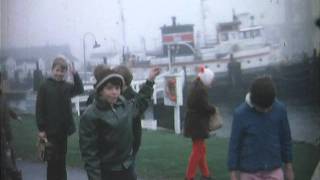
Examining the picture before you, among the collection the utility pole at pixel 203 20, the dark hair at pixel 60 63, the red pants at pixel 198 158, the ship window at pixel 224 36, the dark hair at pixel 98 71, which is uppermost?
the utility pole at pixel 203 20

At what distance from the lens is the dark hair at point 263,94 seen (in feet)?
12.6

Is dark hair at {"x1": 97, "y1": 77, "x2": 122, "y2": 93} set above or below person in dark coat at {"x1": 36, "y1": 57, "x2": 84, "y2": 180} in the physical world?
above

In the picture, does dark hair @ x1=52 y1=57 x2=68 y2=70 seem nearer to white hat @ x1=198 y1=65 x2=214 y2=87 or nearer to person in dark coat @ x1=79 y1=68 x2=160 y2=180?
person in dark coat @ x1=79 y1=68 x2=160 y2=180

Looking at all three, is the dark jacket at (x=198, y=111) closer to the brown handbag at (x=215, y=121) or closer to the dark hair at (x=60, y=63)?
the brown handbag at (x=215, y=121)

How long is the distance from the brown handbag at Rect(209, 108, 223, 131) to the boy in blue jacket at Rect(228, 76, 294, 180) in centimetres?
72

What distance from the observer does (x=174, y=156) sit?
4.82m

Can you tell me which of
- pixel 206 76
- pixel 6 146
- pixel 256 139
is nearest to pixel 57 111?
pixel 6 146

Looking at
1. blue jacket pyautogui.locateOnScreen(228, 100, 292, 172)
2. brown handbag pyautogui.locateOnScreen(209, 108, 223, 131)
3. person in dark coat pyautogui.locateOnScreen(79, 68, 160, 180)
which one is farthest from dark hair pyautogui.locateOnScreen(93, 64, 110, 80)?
blue jacket pyautogui.locateOnScreen(228, 100, 292, 172)

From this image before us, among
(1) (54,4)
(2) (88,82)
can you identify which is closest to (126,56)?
(2) (88,82)

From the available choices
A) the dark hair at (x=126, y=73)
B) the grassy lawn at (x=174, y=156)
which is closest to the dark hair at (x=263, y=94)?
the grassy lawn at (x=174, y=156)

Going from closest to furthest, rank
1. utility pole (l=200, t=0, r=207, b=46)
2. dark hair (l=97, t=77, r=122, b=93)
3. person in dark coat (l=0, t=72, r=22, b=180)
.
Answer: dark hair (l=97, t=77, r=122, b=93), utility pole (l=200, t=0, r=207, b=46), person in dark coat (l=0, t=72, r=22, b=180)

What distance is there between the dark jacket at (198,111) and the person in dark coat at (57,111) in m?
1.04

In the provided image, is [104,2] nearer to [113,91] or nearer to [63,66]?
[63,66]

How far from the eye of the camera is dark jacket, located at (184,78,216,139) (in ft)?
15.3
